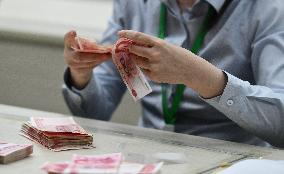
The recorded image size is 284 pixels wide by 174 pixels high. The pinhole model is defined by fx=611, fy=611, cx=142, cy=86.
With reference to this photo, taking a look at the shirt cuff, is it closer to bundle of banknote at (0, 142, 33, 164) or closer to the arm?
the arm

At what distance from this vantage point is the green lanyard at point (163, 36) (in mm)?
1908

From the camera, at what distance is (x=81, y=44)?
174cm

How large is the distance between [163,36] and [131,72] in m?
0.47

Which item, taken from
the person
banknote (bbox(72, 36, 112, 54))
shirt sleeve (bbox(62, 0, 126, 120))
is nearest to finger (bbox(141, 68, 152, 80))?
the person

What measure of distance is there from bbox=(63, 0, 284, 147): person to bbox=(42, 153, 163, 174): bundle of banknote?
425 millimetres

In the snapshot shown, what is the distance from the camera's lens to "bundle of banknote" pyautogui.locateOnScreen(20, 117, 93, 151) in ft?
4.75

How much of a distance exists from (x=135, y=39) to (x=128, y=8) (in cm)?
65

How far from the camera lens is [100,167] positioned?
1115 millimetres

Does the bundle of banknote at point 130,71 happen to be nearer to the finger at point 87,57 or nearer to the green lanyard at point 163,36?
the finger at point 87,57

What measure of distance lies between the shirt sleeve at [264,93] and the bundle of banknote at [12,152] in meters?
0.55

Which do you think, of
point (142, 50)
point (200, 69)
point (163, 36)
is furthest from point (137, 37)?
point (163, 36)

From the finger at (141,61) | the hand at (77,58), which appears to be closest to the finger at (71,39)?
the hand at (77,58)

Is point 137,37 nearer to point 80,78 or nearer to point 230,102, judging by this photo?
point 230,102

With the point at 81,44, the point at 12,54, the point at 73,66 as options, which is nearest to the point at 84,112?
the point at 73,66
